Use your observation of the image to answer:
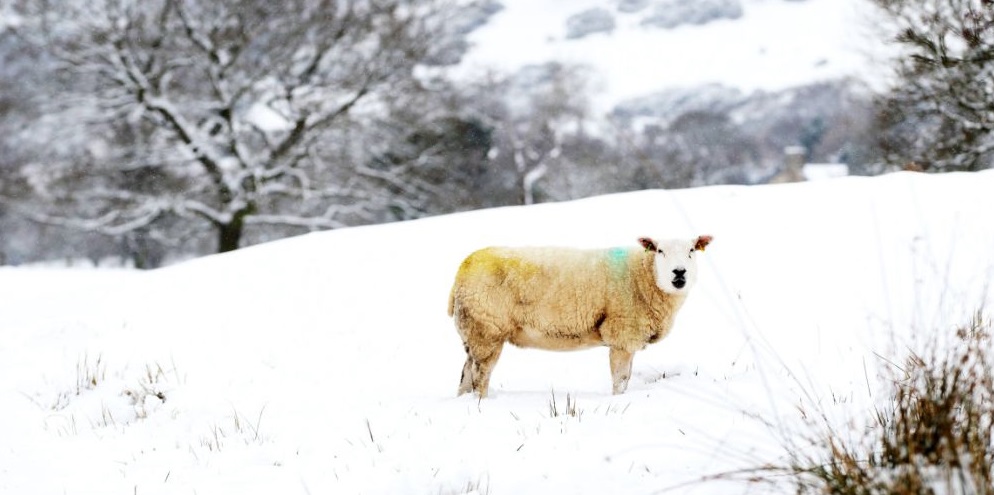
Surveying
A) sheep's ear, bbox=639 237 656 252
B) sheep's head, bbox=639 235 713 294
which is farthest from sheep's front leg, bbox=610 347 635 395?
sheep's ear, bbox=639 237 656 252

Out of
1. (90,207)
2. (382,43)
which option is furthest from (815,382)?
(90,207)

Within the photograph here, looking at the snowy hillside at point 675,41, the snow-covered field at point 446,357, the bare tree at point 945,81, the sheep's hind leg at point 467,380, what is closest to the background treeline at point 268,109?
the bare tree at point 945,81

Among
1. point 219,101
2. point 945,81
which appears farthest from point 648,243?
point 219,101

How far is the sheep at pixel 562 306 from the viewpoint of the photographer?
4.19 meters

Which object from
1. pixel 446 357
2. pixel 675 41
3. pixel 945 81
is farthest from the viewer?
pixel 675 41

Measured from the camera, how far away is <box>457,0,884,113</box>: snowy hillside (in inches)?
2111

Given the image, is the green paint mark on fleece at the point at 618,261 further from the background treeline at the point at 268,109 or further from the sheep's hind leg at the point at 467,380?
the background treeline at the point at 268,109

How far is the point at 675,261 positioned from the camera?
13.0 feet

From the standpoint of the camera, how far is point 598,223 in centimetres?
865

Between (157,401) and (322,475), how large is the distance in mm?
2571

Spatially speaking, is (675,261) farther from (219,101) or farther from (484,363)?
(219,101)

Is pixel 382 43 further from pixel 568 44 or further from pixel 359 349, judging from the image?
pixel 568 44

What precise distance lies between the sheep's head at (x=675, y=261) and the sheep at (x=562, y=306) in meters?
0.03

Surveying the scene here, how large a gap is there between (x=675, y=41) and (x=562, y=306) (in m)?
73.9
